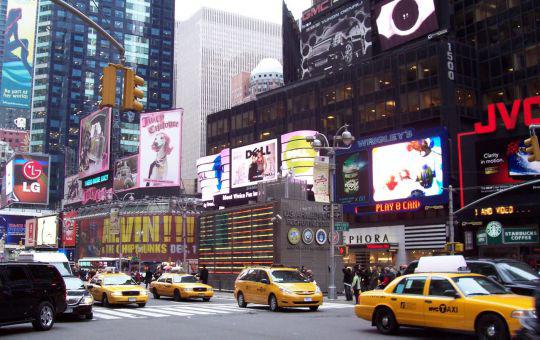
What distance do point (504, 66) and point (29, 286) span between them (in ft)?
194

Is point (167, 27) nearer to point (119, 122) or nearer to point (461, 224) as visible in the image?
point (119, 122)

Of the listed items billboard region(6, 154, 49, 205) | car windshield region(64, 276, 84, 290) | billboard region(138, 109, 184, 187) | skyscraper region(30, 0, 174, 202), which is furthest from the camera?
skyscraper region(30, 0, 174, 202)

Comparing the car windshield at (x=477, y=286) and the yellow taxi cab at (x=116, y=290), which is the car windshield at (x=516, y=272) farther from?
the yellow taxi cab at (x=116, y=290)

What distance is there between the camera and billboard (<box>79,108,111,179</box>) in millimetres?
98250

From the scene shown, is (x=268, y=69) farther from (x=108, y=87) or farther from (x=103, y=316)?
(x=108, y=87)

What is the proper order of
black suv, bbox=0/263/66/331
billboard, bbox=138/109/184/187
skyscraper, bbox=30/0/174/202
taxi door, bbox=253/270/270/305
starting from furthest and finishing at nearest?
skyscraper, bbox=30/0/174/202 < billboard, bbox=138/109/184/187 < taxi door, bbox=253/270/270/305 < black suv, bbox=0/263/66/331

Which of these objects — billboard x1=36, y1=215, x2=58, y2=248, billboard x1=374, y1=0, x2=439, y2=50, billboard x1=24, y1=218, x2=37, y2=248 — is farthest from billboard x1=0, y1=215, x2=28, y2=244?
billboard x1=374, y1=0, x2=439, y2=50

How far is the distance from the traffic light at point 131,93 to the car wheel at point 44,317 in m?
6.84

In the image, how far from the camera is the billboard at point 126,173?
326 feet

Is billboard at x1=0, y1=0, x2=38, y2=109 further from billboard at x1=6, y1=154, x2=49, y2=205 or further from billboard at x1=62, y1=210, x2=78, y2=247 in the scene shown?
billboard at x1=62, y1=210, x2=78, y2=247

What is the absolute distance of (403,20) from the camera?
7081 cm

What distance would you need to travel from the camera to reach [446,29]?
219 feet

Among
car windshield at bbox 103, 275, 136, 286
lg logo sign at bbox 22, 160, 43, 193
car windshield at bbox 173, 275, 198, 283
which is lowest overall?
car windshield at bbox 173, 275, 198, 283

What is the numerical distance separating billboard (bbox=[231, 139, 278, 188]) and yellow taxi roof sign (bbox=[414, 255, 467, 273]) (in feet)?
181
